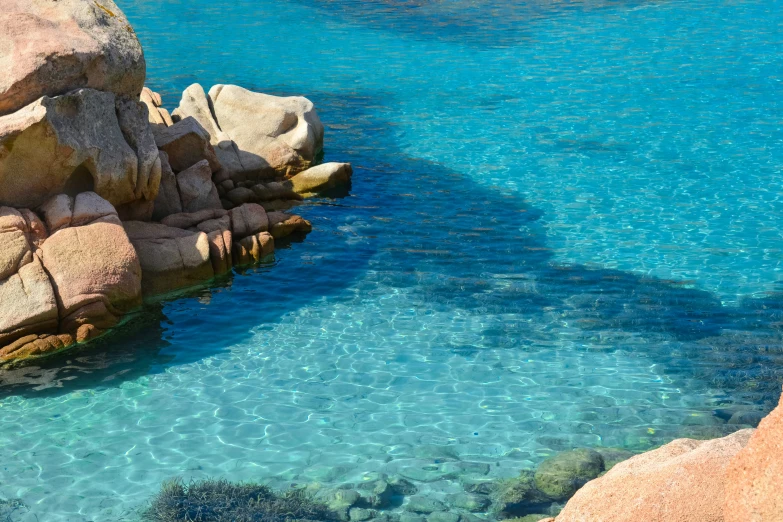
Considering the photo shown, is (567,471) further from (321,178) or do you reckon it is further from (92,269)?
(321,178)

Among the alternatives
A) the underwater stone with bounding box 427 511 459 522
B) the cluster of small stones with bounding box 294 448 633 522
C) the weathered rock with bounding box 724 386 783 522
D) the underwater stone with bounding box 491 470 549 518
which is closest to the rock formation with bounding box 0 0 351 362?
the cluster of small stones with bounding box 294 448 633 522

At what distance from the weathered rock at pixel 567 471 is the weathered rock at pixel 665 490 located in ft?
11.7

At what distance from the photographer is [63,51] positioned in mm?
14578

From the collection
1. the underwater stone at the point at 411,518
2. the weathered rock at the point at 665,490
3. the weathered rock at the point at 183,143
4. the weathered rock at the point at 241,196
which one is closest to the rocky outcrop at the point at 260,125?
the weathered rock at the point at 241,196

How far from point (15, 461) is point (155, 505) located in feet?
7.46

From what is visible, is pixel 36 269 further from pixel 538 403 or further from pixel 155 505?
pixel 538 403

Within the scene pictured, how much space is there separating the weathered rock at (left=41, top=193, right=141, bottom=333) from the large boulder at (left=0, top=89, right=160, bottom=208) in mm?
680

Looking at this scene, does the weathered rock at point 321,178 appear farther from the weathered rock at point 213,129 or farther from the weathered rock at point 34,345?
the weathered rock at point 34,345

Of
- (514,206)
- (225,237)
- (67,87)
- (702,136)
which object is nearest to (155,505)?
(225,237)

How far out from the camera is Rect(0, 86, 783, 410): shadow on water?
13055mm

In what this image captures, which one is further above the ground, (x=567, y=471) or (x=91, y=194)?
(x=91, y=194)

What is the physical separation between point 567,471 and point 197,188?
1037cm

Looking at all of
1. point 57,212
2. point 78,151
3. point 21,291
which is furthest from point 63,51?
point 21,291

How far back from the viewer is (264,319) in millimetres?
14711
